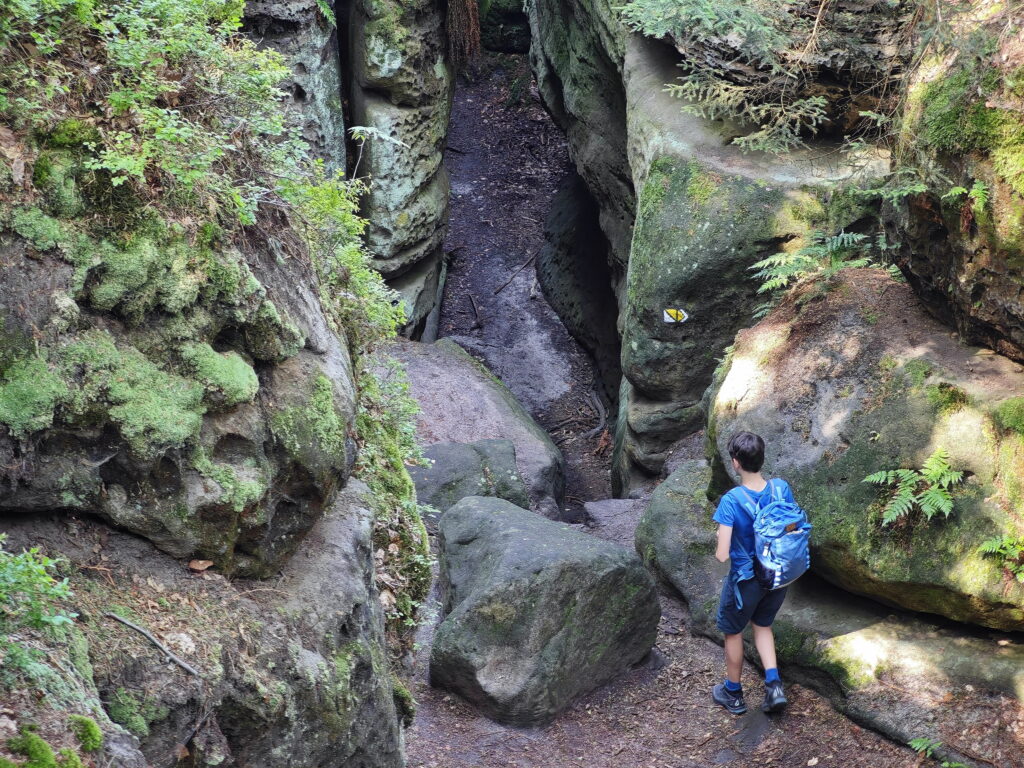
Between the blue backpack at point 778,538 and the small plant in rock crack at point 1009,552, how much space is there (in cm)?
110

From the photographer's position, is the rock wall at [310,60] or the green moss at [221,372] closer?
the green moss at [221,372]

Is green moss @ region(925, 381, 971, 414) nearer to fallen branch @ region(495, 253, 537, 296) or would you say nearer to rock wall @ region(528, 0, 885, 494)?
rock wall @ region(528, 0, 885, 494)

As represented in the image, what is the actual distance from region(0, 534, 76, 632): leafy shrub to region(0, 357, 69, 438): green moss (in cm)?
59

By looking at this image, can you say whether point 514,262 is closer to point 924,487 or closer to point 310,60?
point 310,60

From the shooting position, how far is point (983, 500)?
18.8ft

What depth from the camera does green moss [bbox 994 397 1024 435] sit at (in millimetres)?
5652

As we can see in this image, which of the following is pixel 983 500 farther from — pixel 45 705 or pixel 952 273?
pixel 45 705

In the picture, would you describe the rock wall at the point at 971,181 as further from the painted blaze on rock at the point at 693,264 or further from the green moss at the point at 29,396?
the green moss at the point at 29,396

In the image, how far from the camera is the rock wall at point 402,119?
43.8 feet

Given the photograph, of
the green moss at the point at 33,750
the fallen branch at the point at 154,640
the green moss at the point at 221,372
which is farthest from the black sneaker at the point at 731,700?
the green moss at the point at 33,750

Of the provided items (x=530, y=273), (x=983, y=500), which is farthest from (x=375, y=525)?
(x=530, y=273)

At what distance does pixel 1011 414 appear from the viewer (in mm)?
5703

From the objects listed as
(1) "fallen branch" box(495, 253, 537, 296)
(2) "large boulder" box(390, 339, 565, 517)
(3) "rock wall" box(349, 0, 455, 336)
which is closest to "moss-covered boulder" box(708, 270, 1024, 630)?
(2) "large boulder" box(390, 339, 565, 517)

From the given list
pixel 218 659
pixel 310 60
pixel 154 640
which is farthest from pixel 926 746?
pixel 310 60
